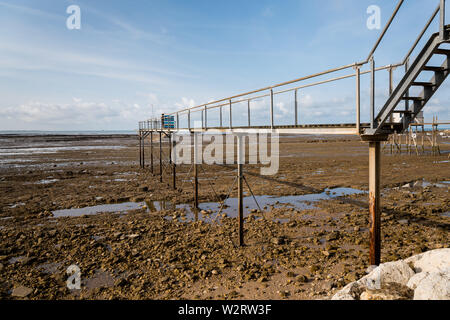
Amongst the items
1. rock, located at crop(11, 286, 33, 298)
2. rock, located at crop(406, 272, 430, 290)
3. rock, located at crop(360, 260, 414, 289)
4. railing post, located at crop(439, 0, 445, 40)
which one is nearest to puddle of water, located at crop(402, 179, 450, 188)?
rock, located at crop(360, 260, 414, 289)

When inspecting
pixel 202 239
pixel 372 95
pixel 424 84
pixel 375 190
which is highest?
pixel 424 84

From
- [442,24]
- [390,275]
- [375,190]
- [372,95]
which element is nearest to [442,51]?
[442,24]

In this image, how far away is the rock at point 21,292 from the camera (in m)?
5.90

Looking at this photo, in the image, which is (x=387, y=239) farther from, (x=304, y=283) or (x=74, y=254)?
(x=74, y=254)

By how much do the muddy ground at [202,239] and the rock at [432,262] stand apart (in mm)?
1246

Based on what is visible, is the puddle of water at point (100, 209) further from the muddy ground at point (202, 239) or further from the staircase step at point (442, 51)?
the staircase step at point (442, 51)

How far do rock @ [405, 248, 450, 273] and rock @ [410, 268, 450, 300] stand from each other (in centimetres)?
81

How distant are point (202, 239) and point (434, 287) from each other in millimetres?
5869

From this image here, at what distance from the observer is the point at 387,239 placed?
8.18 m

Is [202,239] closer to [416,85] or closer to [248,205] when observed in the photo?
[248,205]

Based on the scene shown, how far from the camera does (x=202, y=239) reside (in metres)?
8.52

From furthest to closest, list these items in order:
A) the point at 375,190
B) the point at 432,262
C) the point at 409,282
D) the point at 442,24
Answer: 1. the point at 375,190
2. the point at 432,262
3. the point at 409,282
4. the point at 442,24

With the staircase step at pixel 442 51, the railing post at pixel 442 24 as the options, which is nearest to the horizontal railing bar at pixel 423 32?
the railing post at pixel 442 24
